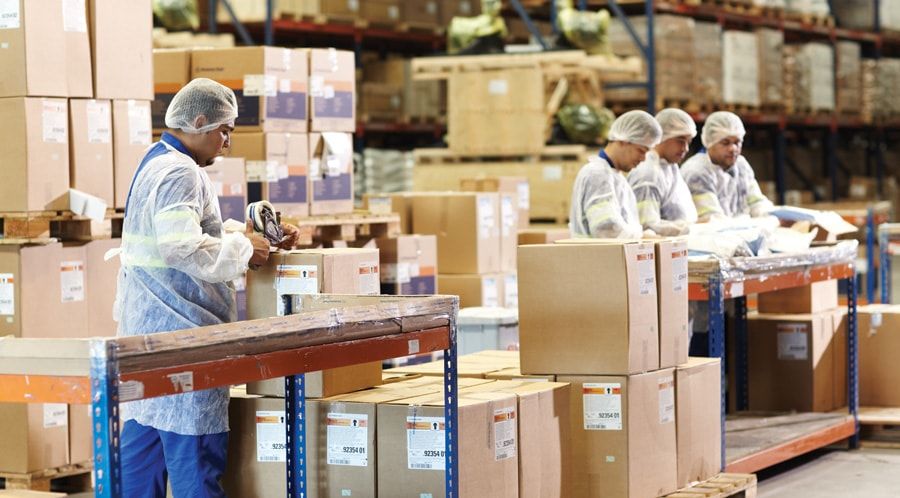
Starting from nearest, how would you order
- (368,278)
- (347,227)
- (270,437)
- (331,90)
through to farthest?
1. (270,437)
2. (368,278)
3. (331,90)
4. (347,227)

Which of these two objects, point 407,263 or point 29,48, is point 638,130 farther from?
point 29,48

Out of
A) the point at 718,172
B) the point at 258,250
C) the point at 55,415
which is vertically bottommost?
the point at 55,415

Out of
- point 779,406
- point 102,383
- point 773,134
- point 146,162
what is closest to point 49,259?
point 146,162

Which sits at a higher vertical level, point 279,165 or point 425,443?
point 279,165

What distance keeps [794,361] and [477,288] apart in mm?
2053

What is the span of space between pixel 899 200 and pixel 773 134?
2.44 m

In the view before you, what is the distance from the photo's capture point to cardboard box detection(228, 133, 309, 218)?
7832 millimetres

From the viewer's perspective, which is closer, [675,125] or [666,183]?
[666,183]

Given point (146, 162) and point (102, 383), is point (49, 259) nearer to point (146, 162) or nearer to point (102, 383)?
point (146, 162)

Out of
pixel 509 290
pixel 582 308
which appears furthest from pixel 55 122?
pixel 509 290

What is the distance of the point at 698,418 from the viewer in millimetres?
5926

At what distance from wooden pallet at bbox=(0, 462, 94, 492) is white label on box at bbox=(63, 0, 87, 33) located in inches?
80.8

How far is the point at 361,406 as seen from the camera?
4648 mm

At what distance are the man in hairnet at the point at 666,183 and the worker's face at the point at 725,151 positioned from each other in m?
0.52
